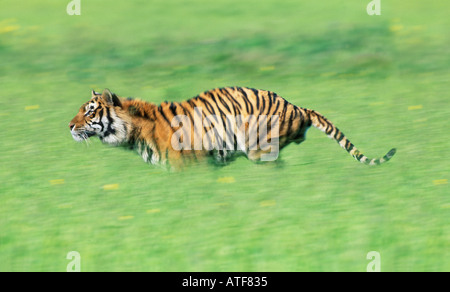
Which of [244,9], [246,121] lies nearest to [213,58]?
Result: [244,9]

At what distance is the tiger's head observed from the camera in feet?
28.9

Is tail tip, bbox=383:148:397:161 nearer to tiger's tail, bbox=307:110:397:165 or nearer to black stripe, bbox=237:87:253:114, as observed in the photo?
tiger's tail, bbox=307:110:397:165

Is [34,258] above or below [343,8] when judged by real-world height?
below

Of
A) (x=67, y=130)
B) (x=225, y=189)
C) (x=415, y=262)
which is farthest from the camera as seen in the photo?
(x=67, y=130)

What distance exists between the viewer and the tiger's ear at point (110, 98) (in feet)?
28.7

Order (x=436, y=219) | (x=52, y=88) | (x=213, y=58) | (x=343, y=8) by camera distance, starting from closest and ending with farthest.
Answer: (x=436, y=219) → (x=52, y=88) → (x=213, y=58) → (x=343, y=8)

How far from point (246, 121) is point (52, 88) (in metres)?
5.30

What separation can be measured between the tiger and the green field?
214 millimetres

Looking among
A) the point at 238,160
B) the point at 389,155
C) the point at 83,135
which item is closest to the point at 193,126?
the point at 238,160

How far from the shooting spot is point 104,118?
28.9 feet

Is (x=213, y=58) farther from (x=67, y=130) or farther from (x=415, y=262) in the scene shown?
(x=415, y=262)

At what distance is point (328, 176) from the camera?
8.87 metres

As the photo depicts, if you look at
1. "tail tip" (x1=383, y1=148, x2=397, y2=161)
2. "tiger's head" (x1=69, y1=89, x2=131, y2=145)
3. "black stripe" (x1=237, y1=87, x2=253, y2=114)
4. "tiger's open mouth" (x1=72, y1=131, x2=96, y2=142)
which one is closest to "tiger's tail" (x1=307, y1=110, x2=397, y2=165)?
"tail tip" (x1=383, y1=148, x2=397, y2=161)

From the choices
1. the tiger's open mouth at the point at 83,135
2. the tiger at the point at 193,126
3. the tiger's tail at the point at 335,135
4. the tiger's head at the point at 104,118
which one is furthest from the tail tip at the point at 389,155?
the tiger's open mouth at the point at 83,135
